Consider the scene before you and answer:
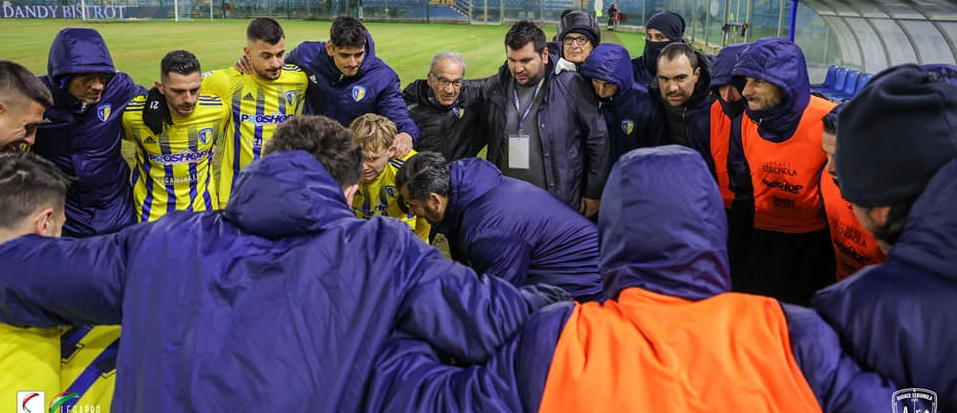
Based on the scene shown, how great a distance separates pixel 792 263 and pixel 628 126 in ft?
4.60

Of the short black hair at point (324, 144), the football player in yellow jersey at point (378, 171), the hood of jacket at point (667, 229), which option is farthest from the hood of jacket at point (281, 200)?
the football player in yellow jersey at point (378, 171)

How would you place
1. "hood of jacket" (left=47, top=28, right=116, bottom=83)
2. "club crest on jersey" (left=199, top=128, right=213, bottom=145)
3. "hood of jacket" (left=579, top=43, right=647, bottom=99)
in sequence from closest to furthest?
"hood of jacket" (left=47, top=28, right=116, bottom=83) < "hood of jacket" (left=579, top=43, right=647, bottom=99) < "club crest on jersey" (left=199, top=128, right=213, bottom=145)

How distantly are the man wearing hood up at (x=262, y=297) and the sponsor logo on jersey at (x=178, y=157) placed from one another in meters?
2.57

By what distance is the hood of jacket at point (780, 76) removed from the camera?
3520mm

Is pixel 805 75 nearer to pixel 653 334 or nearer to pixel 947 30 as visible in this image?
pixel 653 334

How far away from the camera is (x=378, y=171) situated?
407 centimetres

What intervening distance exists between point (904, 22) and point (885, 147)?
10144 millimetres

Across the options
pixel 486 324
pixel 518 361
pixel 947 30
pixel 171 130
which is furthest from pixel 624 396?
pixel 947 30

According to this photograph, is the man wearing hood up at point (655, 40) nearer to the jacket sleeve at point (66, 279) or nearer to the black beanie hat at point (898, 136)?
Answer: the black beanie hat at point (898, 136)

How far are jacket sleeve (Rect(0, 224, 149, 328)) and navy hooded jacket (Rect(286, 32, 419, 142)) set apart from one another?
3.02 m

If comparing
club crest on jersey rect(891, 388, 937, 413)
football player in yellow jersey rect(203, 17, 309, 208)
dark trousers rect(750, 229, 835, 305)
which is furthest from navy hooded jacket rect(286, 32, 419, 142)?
club crest on jersey rect(891, 388, 937, 413)

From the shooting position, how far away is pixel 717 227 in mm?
1732

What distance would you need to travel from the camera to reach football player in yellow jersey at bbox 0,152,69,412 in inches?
79.4

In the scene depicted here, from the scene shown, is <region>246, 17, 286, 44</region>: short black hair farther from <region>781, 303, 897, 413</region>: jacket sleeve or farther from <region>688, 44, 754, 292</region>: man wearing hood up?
<region>781, 303, 897, 413</region>: jacket sleeve
